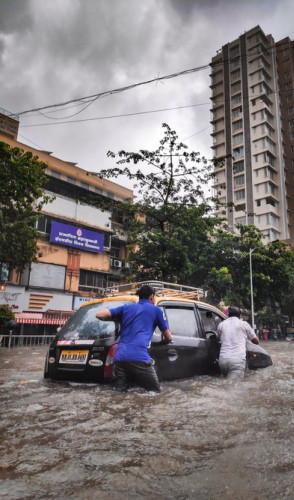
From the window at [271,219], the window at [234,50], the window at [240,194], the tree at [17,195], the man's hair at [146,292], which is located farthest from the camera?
the window at [234,50]

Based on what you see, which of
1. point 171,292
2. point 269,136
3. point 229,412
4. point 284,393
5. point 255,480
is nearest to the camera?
point 255,480

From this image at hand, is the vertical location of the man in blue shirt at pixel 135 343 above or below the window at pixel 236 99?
below

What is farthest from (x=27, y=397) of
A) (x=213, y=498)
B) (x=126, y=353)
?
(x=213, y=498)

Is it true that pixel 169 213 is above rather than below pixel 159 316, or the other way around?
above

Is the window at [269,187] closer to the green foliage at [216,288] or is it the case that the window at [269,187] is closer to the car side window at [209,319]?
the green foliage at [216,288]

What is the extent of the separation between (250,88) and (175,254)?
54376mm

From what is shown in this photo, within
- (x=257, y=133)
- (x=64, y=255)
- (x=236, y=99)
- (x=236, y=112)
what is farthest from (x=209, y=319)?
(x=236, y=99)

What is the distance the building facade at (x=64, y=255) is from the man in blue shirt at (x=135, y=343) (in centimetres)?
1812

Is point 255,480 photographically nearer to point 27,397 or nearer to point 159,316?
point 159,316

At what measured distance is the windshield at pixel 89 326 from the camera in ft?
16.1

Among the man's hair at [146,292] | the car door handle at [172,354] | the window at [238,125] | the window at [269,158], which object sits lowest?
the car door handle at [172,354]

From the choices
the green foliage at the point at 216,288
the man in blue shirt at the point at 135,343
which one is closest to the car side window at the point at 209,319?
the man in blue shirt at the point at 135,343

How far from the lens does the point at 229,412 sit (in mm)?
3732

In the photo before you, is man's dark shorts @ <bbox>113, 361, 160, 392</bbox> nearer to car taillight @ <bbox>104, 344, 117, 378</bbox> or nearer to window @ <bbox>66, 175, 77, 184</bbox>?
car taillight @ <bbox>104, 344, 117, 378</bbox>
